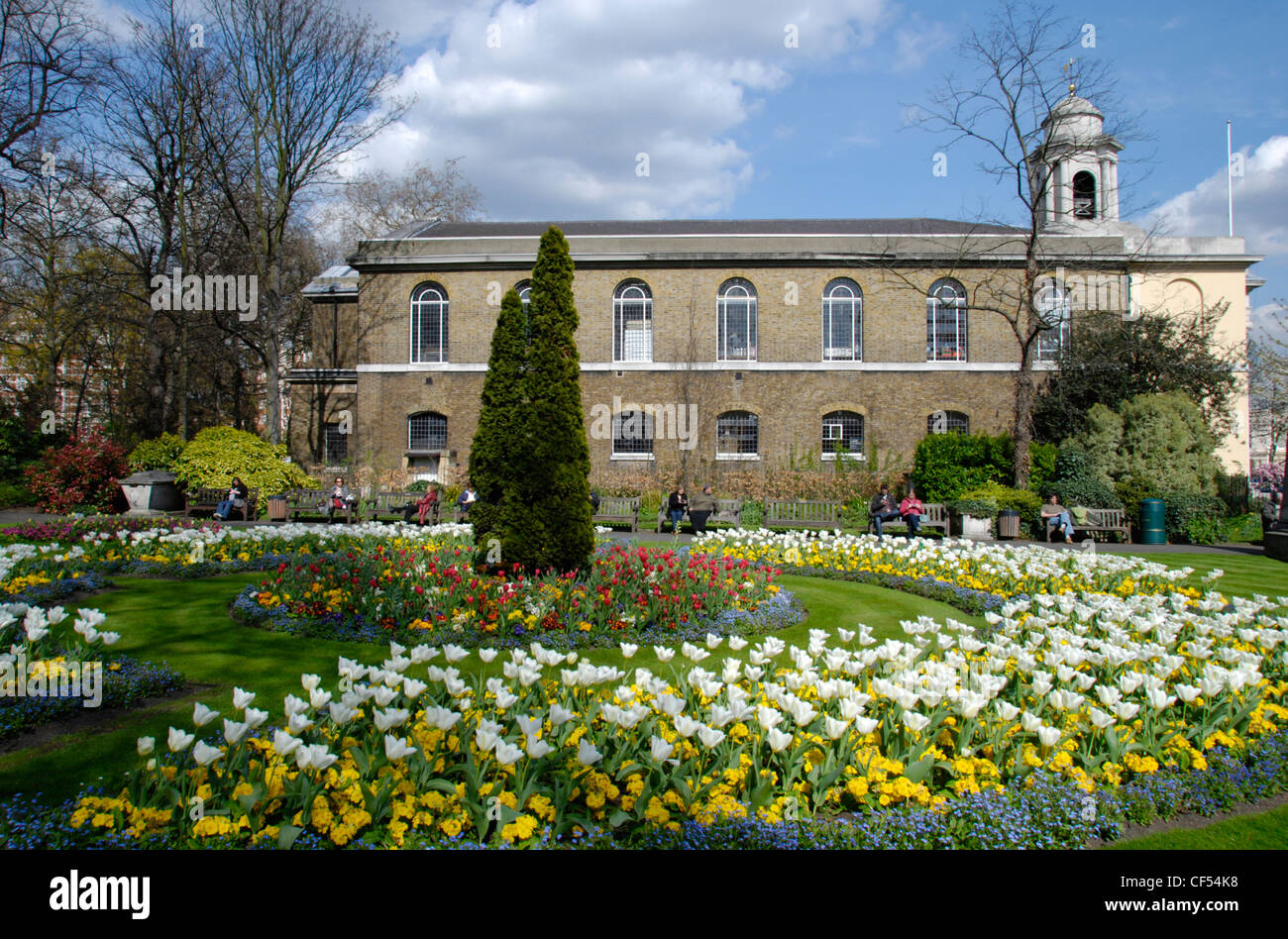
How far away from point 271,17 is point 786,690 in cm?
2922

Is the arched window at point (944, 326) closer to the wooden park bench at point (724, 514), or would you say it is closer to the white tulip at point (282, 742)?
the wooden park bench at point (724, 514)

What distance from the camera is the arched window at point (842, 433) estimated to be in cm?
2728

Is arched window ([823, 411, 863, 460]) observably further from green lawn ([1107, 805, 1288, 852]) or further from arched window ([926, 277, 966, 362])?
green lawn ([1107, 805, 1288, 852])

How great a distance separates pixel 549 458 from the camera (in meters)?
9.28

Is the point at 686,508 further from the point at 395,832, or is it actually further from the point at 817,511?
the point at 395,832

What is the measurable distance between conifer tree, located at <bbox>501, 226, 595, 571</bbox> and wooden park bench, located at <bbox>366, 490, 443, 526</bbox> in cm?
944

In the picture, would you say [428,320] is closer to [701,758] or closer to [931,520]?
[931,520]

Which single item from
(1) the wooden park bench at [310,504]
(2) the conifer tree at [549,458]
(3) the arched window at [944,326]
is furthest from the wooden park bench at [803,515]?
(1) the wooden park bench at [310,504]

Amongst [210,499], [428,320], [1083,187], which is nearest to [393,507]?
[210,499]

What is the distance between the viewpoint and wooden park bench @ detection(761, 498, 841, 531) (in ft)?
60.4

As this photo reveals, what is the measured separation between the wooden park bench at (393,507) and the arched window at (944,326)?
1944 centimetres

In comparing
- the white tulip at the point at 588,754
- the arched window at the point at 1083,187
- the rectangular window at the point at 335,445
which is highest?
the arched window at the point at 1083,187

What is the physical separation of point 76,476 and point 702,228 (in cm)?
2397

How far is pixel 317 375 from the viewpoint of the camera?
106 ft
